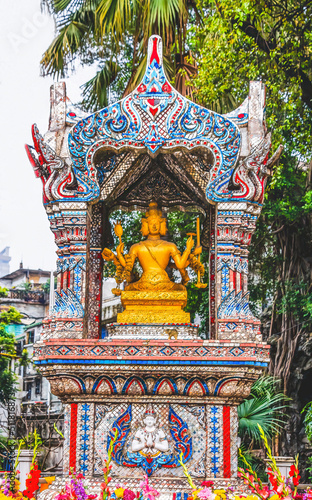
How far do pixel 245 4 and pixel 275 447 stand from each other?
360 inches

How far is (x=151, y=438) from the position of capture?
6199mm

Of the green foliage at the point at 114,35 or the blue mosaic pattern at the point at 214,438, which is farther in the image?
the green foliage at the point at 114,35

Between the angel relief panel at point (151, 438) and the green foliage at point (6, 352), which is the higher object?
the green foliage at point (6, 352)

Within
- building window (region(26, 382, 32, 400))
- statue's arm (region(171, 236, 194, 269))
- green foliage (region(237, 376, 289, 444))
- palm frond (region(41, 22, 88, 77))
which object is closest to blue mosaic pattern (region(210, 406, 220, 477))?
statue's arm (region(171, 236, 194, 269))

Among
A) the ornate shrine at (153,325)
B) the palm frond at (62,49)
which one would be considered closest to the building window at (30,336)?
the palm frond at (62,49)

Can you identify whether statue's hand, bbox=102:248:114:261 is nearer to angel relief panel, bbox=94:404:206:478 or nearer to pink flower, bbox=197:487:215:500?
angel relief panel, bbox=94:404:206:478

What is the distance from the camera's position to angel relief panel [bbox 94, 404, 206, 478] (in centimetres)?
619

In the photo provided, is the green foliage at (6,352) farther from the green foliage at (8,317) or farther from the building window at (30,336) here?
the building window at (30,336)

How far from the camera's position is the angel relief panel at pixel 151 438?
6.19 metres

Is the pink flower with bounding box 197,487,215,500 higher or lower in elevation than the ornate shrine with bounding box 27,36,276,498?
lower

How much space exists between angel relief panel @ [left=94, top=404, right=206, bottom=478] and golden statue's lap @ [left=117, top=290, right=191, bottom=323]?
1137 millimetres

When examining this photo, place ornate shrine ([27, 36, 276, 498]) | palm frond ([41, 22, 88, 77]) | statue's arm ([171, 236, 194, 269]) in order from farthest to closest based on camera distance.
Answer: palm frond ([41, 22, 88, 77]) → statue's arm ([171, 236, 194, 269]) → ornate shrine ([27, 36, 276, 498])

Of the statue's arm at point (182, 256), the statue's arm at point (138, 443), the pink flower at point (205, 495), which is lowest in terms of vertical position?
the pink flower at point (205, 495)

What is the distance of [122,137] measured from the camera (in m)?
6.73
